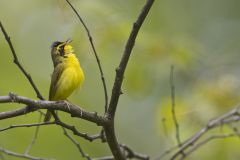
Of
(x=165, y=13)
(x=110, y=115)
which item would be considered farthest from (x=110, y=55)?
(x=165, y=13)

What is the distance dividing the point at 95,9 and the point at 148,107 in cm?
460

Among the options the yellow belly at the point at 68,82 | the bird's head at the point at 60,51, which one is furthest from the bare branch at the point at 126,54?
the bird's head at the point at 60,51

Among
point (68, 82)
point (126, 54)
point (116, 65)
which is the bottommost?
point (116, 65)

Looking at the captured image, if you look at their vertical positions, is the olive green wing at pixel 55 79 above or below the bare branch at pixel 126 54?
below

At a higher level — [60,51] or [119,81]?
[119,81]

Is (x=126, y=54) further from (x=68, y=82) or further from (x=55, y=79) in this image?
(x=55, y=79)

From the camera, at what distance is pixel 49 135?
6.68 meters

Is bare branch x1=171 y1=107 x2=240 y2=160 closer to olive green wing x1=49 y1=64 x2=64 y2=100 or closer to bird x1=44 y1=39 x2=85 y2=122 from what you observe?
bird x1=44 y1=39 x2=85 y2=122

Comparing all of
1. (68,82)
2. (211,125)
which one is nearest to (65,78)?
(68,82)

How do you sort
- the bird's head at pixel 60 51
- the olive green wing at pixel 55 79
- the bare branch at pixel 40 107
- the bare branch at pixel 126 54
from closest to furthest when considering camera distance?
the bare branch at pixel 40 107 → the bare branch at pixel 126 54 → the olive green wing at pixel 55 79 → the bird's head at pixel 60 51

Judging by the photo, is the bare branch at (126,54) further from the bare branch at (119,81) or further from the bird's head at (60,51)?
the bird's head at (60,51)

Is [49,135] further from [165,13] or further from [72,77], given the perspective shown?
[165,13]

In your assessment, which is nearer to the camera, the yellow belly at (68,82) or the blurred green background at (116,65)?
the yellow belly at (68,82)

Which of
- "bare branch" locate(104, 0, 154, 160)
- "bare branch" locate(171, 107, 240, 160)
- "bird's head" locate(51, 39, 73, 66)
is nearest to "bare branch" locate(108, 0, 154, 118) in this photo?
"bare branch" locate(104, 0, 154, 160)
